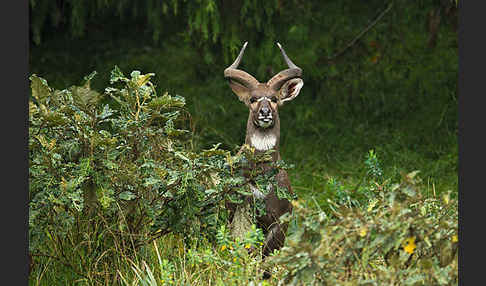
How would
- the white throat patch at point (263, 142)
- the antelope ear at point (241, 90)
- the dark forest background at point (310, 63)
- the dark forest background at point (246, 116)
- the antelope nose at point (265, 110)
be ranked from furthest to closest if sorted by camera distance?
the dark forest background at point (310, 63)
the antelope ear at point (241, 90)
the white throat patch at point (263, 142)
the antelope nose at point (265, 110)
the dark forest background at point (246, 116)

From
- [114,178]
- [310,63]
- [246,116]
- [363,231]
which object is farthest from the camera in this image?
[246,116]

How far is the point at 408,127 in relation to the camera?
9.05 meters

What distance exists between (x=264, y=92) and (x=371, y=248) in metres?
1.73

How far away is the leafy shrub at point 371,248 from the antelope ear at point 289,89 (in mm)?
1602

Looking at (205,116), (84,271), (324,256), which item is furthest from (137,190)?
(205,116)

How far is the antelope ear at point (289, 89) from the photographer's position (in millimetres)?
5758

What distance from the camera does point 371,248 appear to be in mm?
4215

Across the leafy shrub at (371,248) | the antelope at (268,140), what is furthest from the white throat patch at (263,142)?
the leafy shrub at (371,248)

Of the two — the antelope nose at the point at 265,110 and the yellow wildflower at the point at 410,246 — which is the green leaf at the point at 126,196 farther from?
the yellow wildflower at the point at 410,246

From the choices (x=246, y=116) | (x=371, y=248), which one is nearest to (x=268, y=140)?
(x=371, y=248)

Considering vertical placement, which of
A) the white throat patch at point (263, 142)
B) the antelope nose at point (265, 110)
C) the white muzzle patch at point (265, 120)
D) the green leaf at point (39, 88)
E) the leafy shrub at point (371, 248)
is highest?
the green leaf at point (39, 88)

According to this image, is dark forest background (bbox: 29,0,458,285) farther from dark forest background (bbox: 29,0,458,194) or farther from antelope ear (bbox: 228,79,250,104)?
antelope ear (bbox: 228,79,250,104)

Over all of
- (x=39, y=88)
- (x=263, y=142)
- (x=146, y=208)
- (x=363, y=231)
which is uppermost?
(x=39, y=88)

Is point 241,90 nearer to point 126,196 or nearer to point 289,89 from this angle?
point 289,89
